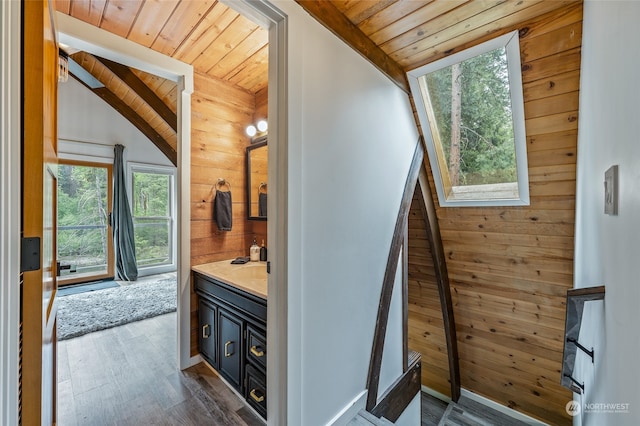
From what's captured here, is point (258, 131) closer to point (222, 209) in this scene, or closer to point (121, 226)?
point (222, 209)

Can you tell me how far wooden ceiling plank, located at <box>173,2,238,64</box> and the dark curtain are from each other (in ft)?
10.6

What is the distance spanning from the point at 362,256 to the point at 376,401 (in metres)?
1.00

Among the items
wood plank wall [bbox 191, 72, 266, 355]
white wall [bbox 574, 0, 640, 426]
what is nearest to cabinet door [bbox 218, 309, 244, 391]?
wood plank wall [bbox 191, 72, 266, 355]

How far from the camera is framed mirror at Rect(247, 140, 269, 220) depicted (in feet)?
8.39

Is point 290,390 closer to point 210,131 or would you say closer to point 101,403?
point 101,403

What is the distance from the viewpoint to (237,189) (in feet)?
8.55

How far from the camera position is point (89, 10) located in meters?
1.69

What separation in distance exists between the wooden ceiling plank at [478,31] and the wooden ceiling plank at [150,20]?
152 centimetres

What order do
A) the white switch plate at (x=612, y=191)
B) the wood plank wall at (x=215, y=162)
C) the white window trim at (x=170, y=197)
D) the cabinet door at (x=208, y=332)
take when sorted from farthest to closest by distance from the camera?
the white window trim at (x=170, y=197) < the wood plank wall at (x=215, y=162) < the cabinet door at (x=208, y=332) < the white switch plate at (x=612, y=191)

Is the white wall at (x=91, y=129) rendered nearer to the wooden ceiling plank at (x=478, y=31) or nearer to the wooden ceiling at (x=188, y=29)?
the wooden ceiling at (x=188, y=29)

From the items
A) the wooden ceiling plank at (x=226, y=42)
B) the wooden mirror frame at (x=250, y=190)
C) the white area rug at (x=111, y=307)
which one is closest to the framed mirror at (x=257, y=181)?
the wooden mirror frame at (x=250, y=190)

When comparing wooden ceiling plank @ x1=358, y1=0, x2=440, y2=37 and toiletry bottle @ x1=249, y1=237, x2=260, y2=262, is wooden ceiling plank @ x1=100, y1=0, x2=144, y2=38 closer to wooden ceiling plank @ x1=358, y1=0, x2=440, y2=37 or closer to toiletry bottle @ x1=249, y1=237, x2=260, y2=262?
wooden ceiling plank @ x1=358, y1=0, x2=440, y2=37

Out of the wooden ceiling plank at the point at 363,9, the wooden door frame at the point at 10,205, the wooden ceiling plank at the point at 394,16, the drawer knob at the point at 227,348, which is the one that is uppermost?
the wooden ceiling plank at the point at 363,9

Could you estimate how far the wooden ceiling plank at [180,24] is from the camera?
167cm
